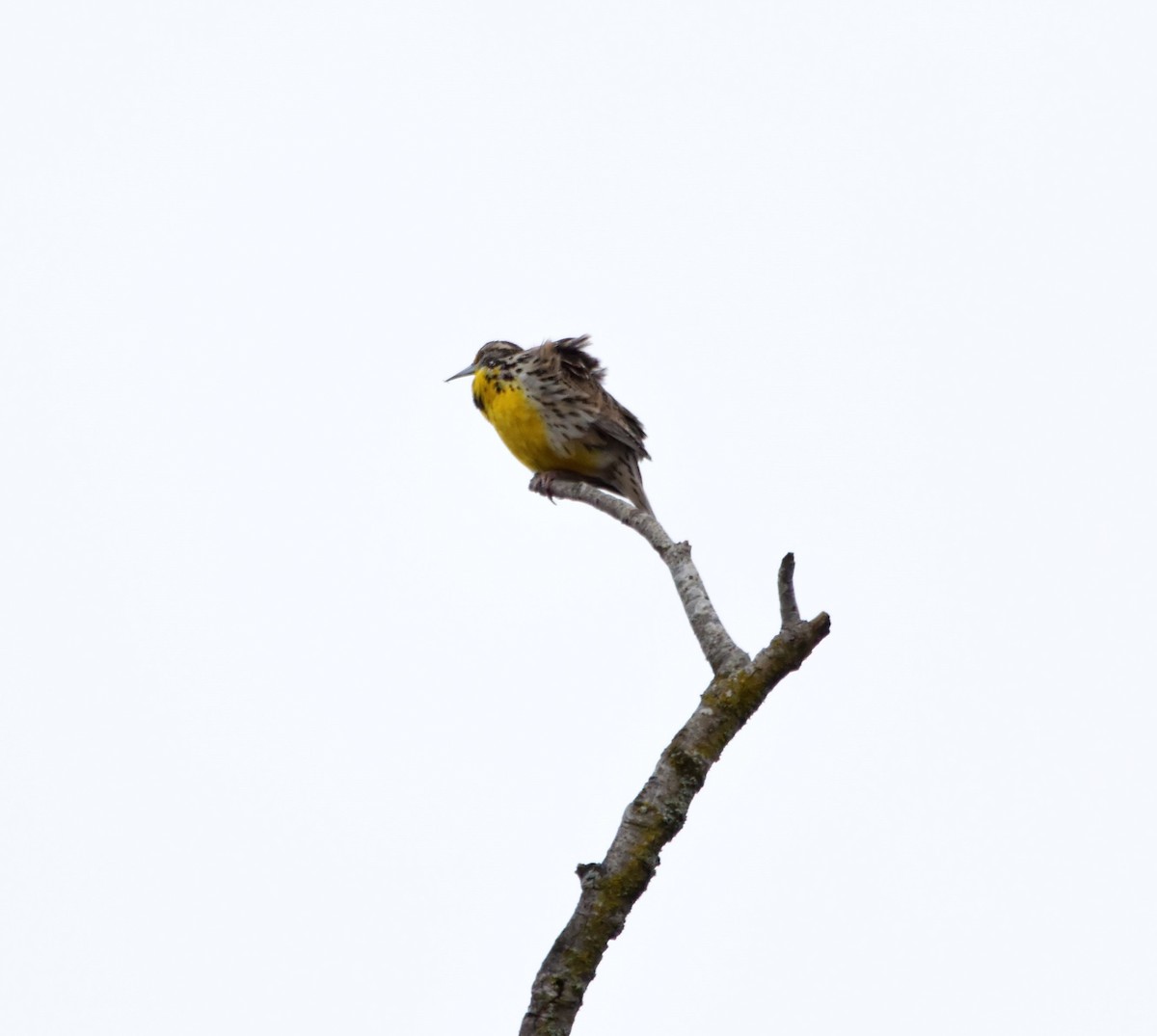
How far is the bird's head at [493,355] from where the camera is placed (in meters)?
10.6

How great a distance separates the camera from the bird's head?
10.6m

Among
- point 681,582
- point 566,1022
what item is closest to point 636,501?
point 681,582

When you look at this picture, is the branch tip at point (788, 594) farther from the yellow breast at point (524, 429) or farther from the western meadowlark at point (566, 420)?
the yellow breast at point (524, 429)

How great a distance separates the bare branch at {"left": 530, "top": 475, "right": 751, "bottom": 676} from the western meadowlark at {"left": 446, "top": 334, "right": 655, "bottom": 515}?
3425 millimetres

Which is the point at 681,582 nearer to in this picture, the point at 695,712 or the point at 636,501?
the point at 695,712

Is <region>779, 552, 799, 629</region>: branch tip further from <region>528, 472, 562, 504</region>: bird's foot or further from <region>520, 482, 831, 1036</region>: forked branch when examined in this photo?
<region>528, 472, 562, 504</region>: bird's foot

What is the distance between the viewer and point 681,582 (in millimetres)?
5055

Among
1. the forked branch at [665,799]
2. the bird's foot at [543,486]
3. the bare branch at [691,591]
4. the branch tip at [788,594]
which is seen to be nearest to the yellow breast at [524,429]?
the bird's foot at [543,486]

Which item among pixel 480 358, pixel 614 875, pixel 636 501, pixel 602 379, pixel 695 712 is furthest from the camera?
pixel 480 358

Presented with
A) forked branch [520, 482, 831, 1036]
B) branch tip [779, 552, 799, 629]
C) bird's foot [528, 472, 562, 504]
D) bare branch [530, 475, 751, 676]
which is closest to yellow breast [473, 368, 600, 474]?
bird's foot [528, 472, 562, 504]

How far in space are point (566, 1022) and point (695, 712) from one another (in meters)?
0.98

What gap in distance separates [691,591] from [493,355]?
233 inches

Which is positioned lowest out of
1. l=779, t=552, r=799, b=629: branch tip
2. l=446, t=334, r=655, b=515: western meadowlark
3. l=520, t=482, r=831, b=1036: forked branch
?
l=520, t=482, r=831, b=1036: forked branch

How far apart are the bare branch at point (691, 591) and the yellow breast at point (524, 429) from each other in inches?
140
